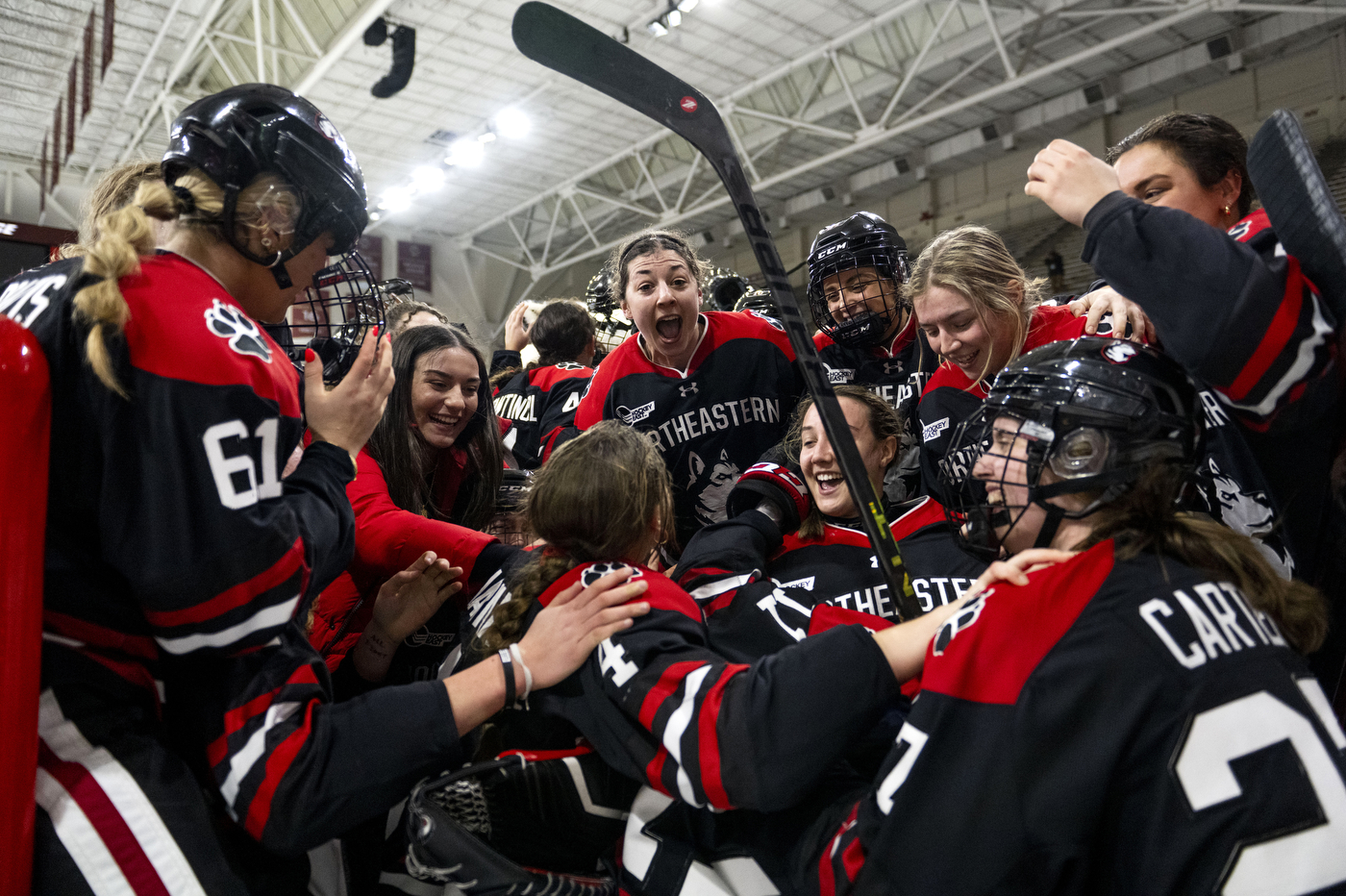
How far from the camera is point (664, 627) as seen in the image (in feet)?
4.46

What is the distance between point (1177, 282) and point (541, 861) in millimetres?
1273

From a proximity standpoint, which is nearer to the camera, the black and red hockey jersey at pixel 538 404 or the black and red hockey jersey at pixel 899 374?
the black and red hockey jersey at pixel 899 374

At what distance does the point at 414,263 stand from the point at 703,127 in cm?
1231

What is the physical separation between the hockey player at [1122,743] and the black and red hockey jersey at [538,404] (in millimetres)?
2235

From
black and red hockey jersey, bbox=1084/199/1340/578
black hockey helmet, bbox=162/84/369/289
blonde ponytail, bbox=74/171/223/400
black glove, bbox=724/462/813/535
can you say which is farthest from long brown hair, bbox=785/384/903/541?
blonde ponytail, bbox=74/171/223/400

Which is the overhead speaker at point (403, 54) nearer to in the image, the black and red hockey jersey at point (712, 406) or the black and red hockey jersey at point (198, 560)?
the black and red hockey jersey at point (712, 406)

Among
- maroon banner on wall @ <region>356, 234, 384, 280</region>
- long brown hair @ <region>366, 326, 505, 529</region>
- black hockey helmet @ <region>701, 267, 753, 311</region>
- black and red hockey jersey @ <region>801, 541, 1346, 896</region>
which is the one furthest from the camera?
maroon banner on wall @ <region>356, 234, 384, 280</region>

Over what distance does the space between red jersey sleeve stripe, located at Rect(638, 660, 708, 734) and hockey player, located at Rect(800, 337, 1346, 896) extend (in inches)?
11.4

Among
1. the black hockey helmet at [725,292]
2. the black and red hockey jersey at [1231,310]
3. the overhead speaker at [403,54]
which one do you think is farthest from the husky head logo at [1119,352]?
the overhead speaker at [403,54]

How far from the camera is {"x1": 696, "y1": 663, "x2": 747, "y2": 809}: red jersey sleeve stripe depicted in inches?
45.8

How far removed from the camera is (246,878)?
3.79 feet

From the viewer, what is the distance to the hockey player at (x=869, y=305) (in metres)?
2.68

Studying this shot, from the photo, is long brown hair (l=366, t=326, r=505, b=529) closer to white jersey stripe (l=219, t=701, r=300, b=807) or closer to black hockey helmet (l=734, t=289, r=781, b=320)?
white jersey stripe (l=219, t=701, r=300, b=807)

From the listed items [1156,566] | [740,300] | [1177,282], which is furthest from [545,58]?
[740,300]
